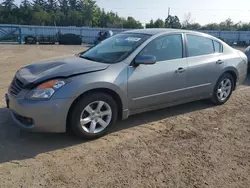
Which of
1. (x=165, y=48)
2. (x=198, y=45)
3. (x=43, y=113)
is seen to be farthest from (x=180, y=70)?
(x=43, y=113)

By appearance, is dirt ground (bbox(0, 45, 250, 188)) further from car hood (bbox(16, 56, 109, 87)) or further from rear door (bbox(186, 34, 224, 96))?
car hood (bbox(16, 56, 109, 87))

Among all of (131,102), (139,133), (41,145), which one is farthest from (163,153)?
(41,145)

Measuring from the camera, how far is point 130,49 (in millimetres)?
4191

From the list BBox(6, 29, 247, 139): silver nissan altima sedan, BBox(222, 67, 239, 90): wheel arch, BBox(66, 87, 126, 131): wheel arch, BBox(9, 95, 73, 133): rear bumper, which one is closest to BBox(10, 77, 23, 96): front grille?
BBox(6, 29, 247, 139): silver nissan altima sedan

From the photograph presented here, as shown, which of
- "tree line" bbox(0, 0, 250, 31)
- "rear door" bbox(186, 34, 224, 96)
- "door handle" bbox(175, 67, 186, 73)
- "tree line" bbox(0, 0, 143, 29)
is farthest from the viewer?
"tree line" bbox(0, 0, 143, 29)

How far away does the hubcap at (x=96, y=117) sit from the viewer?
3.70m

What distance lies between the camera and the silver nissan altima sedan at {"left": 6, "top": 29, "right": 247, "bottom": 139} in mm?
3473

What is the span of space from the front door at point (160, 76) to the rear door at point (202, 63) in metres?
0.19

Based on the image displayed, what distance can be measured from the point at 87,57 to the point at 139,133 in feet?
5.19

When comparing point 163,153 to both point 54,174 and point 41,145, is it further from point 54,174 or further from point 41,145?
point 41,145

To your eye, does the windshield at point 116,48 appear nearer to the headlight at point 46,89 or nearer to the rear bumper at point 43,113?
the headlight at point 46,89

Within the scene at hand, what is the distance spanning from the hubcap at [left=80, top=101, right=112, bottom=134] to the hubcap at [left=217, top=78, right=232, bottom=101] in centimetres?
268

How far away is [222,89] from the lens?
5.46 m

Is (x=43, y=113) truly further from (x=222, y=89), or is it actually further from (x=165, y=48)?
(x=222, y=89)
